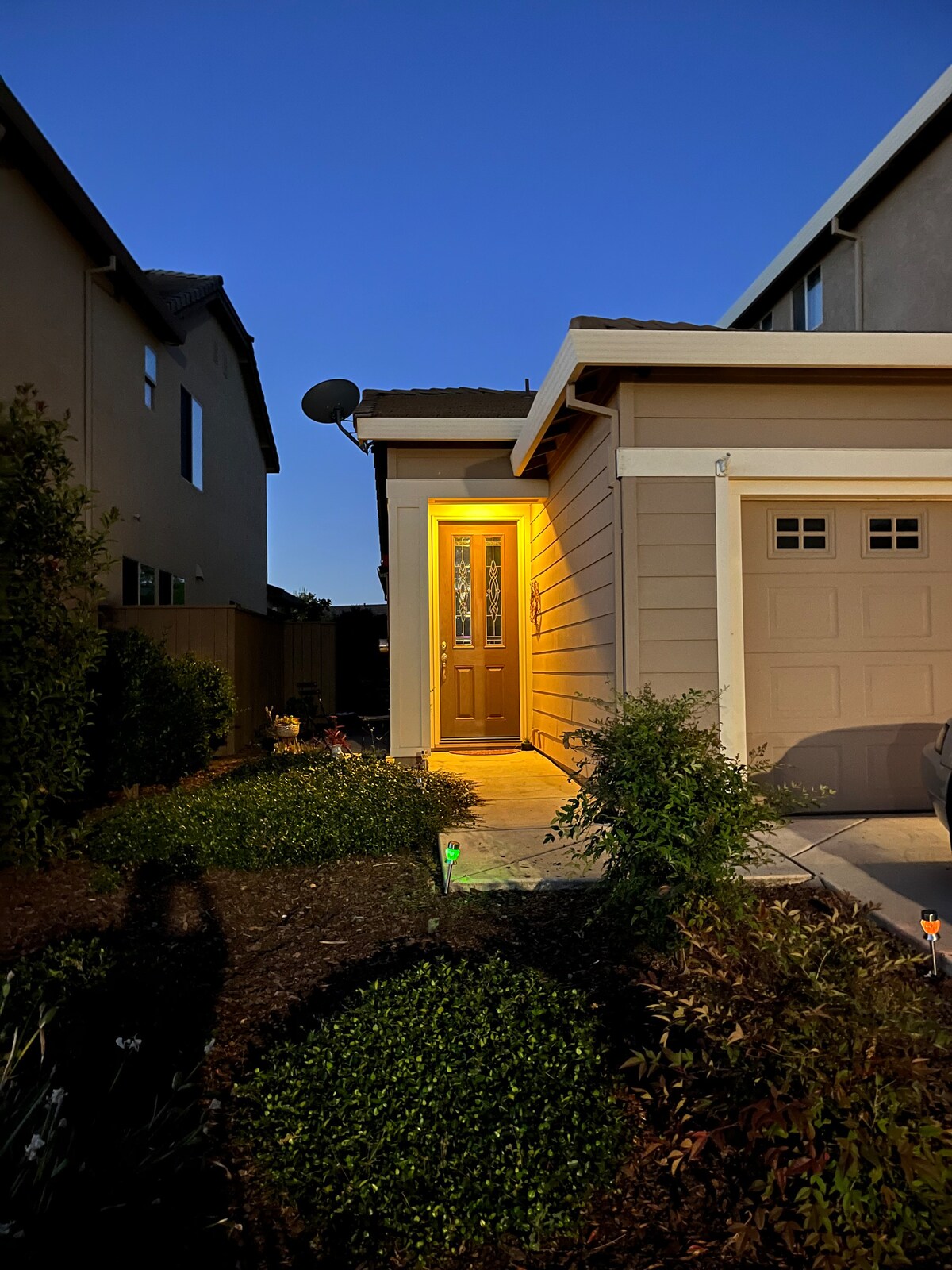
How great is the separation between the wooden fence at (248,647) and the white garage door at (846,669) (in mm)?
5489

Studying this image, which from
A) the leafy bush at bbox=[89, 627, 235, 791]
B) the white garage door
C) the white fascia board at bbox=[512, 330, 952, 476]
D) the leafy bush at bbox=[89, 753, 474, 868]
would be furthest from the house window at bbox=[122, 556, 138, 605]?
the white garage door

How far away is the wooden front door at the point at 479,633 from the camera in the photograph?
9367 millimetres

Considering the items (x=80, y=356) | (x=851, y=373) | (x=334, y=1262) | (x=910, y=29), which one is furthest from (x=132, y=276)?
(x=334, y=1262)

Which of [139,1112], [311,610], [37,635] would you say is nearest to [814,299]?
[37,635]

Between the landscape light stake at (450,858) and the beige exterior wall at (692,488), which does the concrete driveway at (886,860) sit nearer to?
the beige exterior wall at (692,488)

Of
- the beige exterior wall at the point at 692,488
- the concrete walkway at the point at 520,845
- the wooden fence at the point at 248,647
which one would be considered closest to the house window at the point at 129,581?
the wooden fence at the point at 248,647

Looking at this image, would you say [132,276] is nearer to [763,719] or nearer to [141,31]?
[141,31]

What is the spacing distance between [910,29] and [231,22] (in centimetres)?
846

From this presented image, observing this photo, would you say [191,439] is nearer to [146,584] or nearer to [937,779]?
[146,584]

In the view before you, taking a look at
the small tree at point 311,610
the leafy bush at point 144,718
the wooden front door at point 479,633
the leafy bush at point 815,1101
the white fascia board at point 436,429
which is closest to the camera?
the leafy bush at point 815,1101

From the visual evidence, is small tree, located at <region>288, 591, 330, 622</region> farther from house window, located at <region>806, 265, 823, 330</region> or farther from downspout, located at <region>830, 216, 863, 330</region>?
downspout, located at <region>830, 216, 863, 330</region>

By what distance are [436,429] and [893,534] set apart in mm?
4144

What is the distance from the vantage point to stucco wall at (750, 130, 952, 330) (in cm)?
736

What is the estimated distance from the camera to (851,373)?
18.3 feet
